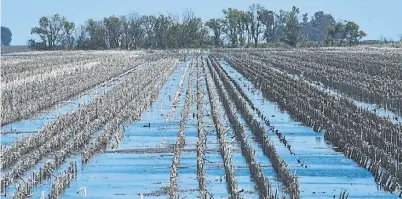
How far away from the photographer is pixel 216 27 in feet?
299

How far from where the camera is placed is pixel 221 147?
12.3m

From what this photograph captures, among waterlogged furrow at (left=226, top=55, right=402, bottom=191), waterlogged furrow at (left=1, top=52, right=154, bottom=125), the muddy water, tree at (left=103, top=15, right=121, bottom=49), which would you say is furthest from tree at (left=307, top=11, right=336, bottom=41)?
the muddy water

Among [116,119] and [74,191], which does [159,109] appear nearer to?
[116,119]

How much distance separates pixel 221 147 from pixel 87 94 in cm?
1099

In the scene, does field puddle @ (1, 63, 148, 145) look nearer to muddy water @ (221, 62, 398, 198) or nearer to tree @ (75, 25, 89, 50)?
muddy water @ (221, 62, 398, 198)

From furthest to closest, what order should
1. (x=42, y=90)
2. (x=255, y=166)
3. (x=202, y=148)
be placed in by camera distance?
(x=42, y=90), (x=202, y=148), (x=255, y=166)

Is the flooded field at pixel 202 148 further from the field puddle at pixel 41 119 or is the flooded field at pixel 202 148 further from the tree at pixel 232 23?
the tree at pixel 232 23

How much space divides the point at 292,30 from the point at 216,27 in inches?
336

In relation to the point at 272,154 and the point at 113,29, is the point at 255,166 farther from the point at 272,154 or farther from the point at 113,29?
the point at 113,29

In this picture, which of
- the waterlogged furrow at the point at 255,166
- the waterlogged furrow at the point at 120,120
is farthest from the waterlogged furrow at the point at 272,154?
the waterlogged furrow at the point at 120,120

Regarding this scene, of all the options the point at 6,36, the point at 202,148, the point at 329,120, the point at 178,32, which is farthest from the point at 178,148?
the point at 6,36

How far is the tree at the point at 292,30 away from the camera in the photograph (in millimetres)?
85019

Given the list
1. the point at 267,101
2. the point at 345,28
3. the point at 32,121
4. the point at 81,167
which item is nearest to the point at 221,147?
the point at 81,167

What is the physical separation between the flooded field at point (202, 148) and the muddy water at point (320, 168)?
0.02m
